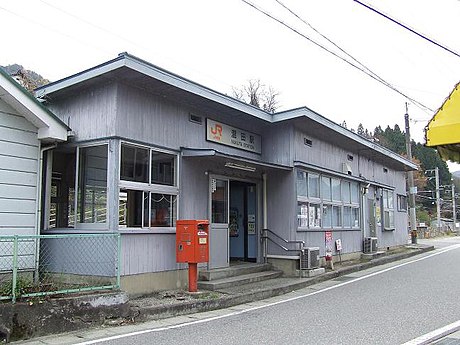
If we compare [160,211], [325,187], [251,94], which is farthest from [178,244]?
[251,94]

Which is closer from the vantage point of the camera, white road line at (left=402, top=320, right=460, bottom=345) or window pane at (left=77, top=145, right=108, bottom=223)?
white road line at (left=402, top=320, right=460, bottom=345)

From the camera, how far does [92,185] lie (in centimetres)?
955

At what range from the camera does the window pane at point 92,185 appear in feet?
30.3

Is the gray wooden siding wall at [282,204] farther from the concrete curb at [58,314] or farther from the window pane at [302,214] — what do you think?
the concrete curb at [58,314]

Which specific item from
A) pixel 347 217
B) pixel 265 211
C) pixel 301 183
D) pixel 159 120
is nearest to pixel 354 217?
pixel 347 217

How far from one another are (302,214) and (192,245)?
5.36 m

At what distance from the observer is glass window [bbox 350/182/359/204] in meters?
17.9

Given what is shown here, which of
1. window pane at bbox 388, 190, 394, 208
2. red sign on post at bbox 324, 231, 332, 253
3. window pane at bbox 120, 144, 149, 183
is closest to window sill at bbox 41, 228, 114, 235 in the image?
window pane at bbox 120, 144, 149, 183

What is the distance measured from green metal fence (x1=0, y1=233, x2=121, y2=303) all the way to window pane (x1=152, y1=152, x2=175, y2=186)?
1.89 meters

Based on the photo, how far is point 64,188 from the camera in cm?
1007

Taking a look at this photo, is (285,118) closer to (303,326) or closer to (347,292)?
(347,292)

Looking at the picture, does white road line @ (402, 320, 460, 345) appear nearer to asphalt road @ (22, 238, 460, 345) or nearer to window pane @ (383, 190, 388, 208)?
asphalt road @ (22, 238, 460, 345)

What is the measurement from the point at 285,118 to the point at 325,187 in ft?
12.5

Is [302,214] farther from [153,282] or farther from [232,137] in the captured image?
[153,282]
